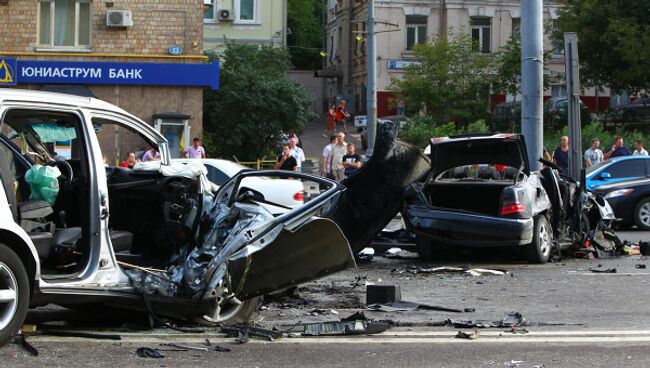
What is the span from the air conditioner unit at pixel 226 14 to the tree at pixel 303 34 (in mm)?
21657

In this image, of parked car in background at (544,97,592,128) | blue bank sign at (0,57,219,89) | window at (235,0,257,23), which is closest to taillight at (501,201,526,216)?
blue bank sign at (0,57,219,89)

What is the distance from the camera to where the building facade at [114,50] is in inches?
1169

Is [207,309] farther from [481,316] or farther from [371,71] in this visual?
[371,71]

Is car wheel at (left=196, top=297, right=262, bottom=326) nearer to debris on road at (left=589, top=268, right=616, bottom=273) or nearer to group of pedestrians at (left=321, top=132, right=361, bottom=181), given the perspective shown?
debris on road at (left=589, top=268, right=616, bottom=273)

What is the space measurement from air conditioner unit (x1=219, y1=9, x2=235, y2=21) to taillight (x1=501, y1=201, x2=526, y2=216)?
3531cm

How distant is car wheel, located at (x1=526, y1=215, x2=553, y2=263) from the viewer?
518 inches

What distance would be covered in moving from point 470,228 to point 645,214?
304 inches

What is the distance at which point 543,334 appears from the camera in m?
7.82

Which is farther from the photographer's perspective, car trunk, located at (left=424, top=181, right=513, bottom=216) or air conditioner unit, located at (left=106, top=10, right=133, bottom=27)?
air conditioner unit, located at (left=106, top=10, right=133, bottom=27)

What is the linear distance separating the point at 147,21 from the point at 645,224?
55.1 feet

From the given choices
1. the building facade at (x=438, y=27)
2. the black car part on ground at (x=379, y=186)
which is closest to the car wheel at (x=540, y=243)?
the black car part on ground at (x=379, y=186)

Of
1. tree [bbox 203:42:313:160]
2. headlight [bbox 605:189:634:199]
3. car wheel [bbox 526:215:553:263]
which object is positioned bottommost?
Answer: car wheel [bbox 526:215:553:263]

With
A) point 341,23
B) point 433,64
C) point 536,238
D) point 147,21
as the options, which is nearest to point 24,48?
point 147,21

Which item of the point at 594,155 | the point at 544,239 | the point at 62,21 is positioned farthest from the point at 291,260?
the point at 62,21
